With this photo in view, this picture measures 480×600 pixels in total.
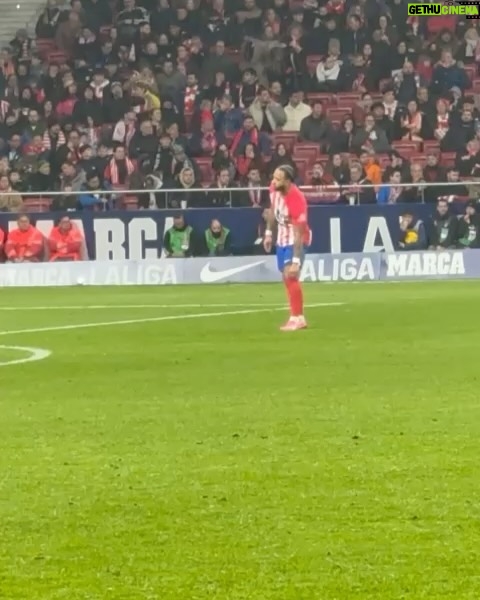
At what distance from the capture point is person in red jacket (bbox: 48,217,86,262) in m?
29.9

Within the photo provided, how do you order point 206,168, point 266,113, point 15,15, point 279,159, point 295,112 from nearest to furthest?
point 279,159
point 206,168
point 266,113
point 295,112
point 15,15

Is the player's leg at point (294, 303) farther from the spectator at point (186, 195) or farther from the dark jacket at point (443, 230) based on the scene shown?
the spectator at point (186, 195)

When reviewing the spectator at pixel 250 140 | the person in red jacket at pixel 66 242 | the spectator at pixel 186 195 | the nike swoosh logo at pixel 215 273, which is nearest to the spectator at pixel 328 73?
the spectator at pixel 250 140

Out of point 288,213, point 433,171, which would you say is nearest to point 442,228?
point 433,171

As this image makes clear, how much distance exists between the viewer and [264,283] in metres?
29.3

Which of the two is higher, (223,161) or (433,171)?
(223,161)

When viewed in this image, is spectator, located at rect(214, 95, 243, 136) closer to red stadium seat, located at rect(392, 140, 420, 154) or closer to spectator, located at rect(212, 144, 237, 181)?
spectator, located at rect(212, 144, 237, 181)

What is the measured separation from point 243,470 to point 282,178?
11190 mm

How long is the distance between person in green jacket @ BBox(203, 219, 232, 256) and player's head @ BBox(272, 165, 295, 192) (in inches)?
421

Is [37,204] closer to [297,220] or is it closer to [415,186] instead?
[415,186]

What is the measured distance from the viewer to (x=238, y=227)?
98.7 ft

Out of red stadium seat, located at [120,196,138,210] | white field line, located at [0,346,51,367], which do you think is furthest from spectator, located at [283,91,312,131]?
white field line, located at [0,346,51,367]

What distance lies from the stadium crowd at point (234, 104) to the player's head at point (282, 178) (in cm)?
1106

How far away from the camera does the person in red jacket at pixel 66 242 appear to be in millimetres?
29922
